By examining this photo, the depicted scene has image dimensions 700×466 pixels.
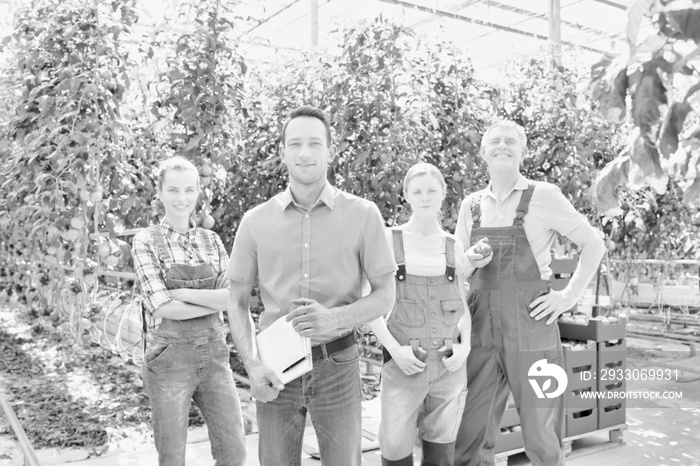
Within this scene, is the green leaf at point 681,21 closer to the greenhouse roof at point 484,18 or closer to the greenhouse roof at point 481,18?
the greenhouse roof at point 481,18

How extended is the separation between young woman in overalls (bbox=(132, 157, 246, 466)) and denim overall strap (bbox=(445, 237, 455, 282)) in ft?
2.47

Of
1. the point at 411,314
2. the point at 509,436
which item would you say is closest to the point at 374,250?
the point at 411,314

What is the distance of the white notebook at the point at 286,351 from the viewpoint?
60.0 inches

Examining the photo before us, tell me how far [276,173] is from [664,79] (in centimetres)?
348

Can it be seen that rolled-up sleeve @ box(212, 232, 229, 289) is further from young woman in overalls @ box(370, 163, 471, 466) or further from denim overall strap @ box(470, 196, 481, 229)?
denim overall strap @ box(470, 196, 481, 229)

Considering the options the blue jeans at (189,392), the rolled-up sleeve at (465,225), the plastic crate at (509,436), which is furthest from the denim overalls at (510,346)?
the blue jeans at (189,392)

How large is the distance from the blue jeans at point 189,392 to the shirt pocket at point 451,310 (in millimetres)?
752

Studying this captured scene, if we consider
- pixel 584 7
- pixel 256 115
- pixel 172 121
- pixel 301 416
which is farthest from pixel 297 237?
pixel 584 7

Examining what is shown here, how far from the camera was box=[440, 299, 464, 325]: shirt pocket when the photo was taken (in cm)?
214

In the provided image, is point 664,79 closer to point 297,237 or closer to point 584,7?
point 297,237

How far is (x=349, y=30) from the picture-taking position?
144 inches

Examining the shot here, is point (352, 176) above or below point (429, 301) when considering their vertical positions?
above

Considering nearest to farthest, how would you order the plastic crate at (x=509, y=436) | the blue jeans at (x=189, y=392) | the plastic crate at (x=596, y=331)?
the blue jeans at (x=189, y=392) < the plastic crate at (x=509, y=436) < the plastic crate at (x=596, y=331)

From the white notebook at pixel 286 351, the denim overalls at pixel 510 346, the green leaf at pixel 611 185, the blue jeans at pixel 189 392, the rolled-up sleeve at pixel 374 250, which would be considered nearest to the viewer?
the green leaf at pixel 611 185
